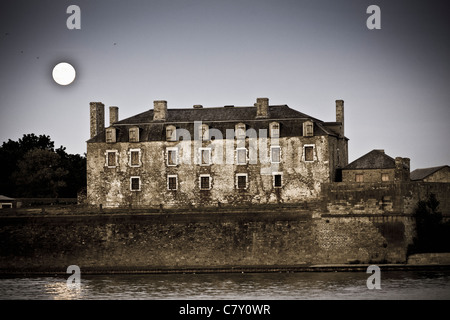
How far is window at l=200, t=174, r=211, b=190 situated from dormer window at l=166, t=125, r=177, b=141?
2894 mm

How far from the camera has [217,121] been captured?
55.7 metres

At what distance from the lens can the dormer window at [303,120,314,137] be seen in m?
53.7

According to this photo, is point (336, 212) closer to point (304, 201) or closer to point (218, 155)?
point (304, 201)

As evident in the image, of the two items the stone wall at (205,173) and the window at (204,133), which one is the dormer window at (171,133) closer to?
the stone wall at (205,173)

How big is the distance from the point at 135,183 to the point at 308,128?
1101 cm

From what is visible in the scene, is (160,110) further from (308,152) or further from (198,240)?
(198,240)

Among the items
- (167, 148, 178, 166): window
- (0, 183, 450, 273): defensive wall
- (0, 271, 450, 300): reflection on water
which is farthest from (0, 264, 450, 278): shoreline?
(167, 148, 178, 166): window

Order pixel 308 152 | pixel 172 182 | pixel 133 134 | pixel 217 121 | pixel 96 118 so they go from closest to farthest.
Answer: pixel 308 152
pixel 172 182
pixel 217 121
pixel 133 134
pixel 96 118

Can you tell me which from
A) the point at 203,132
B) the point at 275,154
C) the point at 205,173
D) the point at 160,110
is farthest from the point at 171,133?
the point at 275,154
